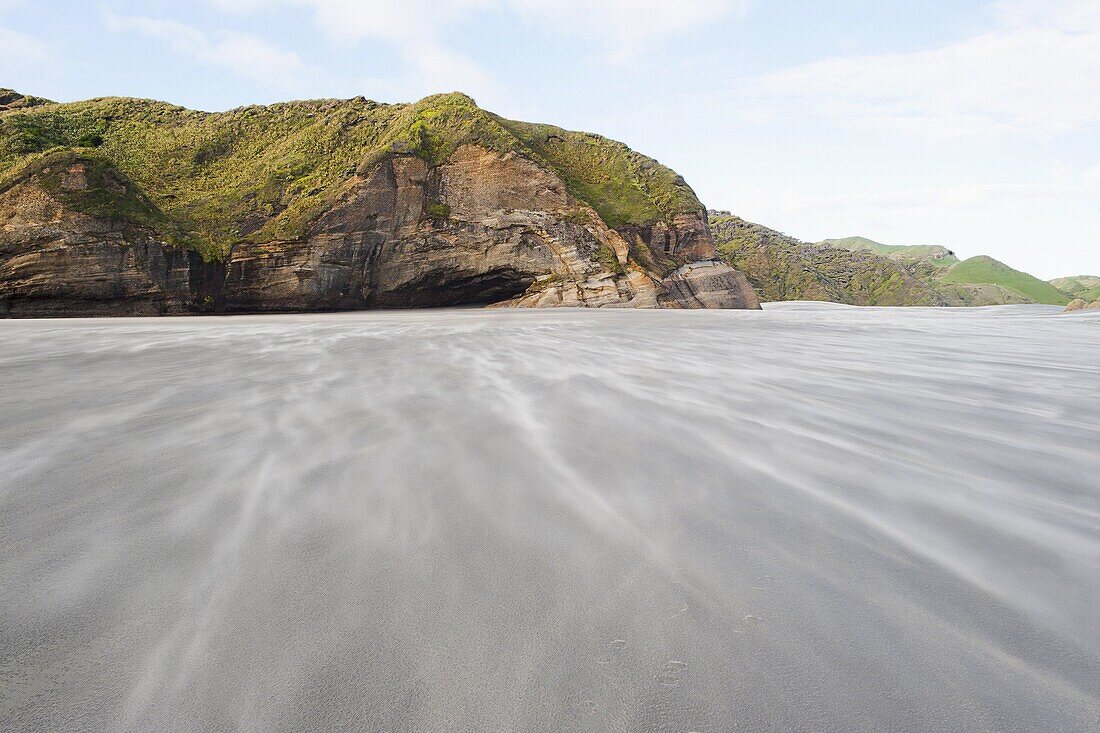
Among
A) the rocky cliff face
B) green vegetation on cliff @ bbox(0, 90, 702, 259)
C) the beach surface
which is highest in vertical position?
green vegetation on cliff @ bbox(0, 90, 702, 259)

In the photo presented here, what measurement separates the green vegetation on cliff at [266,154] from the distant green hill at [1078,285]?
100934 mm

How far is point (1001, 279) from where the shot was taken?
267 feet

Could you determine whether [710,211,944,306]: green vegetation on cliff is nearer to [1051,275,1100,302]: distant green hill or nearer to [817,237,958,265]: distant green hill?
[817,237,958,265]: distant green hill

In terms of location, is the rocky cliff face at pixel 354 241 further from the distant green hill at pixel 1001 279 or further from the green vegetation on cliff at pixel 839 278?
the distant green hill at pixel 1001 279

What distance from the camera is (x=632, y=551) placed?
1.11m

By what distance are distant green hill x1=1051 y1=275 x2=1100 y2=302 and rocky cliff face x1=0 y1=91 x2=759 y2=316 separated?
10203 cm

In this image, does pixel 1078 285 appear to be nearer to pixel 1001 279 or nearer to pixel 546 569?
pixel 1001 279

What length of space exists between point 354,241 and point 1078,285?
134 meters

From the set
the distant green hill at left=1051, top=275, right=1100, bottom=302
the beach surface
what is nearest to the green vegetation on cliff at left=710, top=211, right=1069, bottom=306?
the distant green hill at left=1051, top=275, right=1100, bottom=302

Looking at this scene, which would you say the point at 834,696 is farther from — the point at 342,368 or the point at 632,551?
the point at 342,368

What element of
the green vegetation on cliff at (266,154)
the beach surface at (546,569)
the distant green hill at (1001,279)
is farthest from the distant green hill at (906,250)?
the beach surface at (546,569)

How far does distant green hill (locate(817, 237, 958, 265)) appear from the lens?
97.9 metres

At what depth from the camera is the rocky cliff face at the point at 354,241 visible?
→ 17.4 metres

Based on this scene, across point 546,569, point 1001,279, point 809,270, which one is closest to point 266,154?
point 546,569
